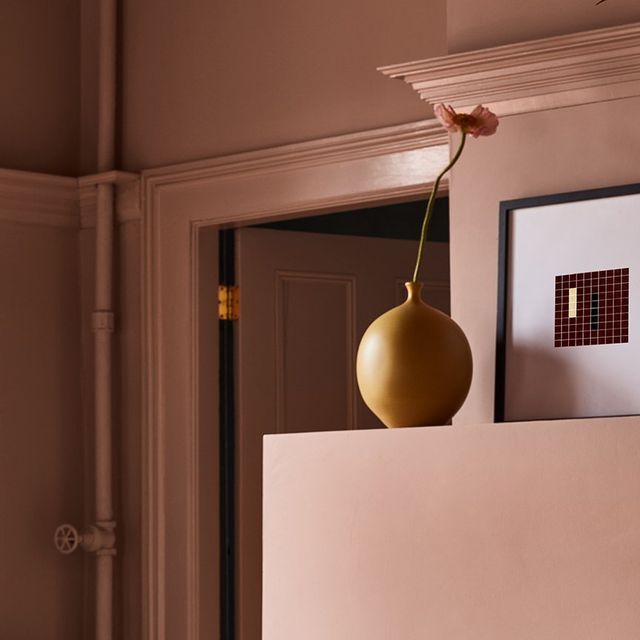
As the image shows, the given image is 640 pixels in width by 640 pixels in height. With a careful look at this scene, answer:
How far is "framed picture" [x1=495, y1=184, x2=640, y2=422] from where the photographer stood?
7.98ft

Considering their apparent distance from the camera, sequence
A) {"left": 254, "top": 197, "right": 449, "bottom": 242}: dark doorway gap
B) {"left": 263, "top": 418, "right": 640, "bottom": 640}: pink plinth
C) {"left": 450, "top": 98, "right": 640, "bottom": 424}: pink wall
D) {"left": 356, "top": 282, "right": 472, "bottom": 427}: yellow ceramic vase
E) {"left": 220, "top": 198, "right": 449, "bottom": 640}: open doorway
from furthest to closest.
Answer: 1. {"left": 254, "top": 197, "right": 449, "bottom": 242}: dark doorway gap
2. {"left": 220, "top": 198, "right": 449, "bottom": 640}: open doorway
3. {"left": 450, "top": 98, "right": 640, "bottom": 424}: pink wall
4. {"left": 356, "top": 282, "right": 472, "bottom": 427}: yellow ceramic vase
5. {"left": 263, "top": 418, "right": 640, "bottom": 640}: pink plinth

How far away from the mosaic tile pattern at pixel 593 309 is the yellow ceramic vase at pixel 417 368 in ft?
0.65

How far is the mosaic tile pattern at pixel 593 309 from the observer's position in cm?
244

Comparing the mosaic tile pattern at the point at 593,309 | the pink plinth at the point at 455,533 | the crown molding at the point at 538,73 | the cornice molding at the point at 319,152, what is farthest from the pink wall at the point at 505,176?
the cornice molding at the point at 319,152

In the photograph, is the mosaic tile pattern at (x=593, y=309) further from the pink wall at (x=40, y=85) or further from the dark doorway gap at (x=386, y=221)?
the pink wall at (x=40, y=85)

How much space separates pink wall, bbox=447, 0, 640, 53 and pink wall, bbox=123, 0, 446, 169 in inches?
28.3

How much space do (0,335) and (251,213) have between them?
79cm

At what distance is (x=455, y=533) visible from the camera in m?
2.31

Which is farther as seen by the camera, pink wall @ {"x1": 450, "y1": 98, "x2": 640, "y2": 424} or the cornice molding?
the cornice molding

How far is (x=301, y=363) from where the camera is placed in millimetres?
3980

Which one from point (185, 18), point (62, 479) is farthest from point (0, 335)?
point (185, 18)

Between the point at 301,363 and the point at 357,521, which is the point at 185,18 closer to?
the point at 301,363

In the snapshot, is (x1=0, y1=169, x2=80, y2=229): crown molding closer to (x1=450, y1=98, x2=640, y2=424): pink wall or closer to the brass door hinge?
the brass door hinge

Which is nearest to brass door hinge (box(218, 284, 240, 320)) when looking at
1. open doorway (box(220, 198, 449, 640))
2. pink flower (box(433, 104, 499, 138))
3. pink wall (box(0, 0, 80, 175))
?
open doorway (box(220, 198, 449, 640))
